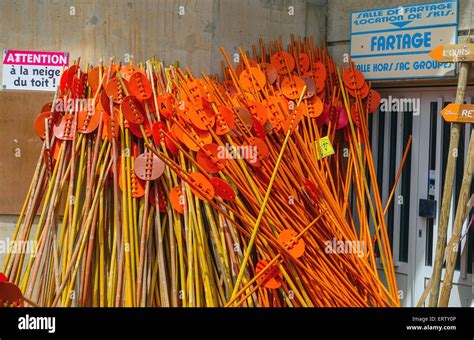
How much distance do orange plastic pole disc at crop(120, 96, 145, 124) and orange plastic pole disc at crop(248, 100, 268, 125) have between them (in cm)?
73

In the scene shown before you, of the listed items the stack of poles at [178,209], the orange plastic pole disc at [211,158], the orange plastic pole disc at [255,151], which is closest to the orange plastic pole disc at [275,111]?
the stack of poles at [178,209]

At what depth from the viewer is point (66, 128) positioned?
5285mm

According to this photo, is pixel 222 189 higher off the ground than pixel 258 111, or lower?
lower

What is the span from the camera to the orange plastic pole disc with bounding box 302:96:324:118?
5.72m

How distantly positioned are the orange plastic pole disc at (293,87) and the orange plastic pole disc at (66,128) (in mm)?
1521

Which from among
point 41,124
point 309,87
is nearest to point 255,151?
point 309,87

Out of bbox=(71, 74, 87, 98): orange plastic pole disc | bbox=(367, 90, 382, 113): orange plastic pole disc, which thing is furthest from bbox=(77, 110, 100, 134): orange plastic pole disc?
bbox=(367, 90, 382, 113): orange plastic pole disc

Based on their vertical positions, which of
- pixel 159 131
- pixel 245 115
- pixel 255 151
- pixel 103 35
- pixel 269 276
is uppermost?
pixel 103 35

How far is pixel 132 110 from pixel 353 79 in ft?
5.81

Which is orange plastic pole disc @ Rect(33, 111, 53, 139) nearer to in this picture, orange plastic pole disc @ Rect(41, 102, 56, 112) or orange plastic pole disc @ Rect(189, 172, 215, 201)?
orange plastic pole disc @ Rect(41, 102, 56, 112)

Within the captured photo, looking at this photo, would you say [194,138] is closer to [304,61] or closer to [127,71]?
[127,71]

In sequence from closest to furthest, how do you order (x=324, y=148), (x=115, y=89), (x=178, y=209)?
(x=178, y=209)
(x=115, y=89)
(x=324, y=148)
